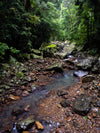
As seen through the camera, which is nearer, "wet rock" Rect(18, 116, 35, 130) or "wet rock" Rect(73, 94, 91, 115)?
"wet rock" Rect(18, 116, 35, 130)

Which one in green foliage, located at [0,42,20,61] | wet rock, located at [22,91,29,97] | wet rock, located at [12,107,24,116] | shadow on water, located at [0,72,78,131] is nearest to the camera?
shadow on water, located at [0,72,78,131]

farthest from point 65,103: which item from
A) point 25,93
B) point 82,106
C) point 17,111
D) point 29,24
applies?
point 29,24

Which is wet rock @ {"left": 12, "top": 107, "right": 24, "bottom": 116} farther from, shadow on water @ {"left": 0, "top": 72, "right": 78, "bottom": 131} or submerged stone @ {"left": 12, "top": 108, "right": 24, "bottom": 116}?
shadow on water @ {"left": 0, "top": 72, "right": 78, "bottom": 131}

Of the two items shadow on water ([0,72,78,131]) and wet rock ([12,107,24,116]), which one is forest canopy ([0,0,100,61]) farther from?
wet rock ([12,107,24,116])

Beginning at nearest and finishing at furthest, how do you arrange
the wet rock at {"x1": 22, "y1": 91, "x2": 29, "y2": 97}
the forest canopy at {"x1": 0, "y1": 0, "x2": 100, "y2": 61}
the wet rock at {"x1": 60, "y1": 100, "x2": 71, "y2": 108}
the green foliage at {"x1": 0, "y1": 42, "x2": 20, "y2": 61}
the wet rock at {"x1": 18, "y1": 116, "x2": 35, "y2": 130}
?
the wet rock at {"x1": 18, "y1": 116, "x2": 35, "y2": 130}, the wet rock at {"x1": 60, "y1": 100, "x2": 71, "y2": 108}, the wet rock at {"x1": 22, "y1": 91, "x2": 29, "y2": 97}, the green foliage at {"x1": 0, "y1": 42, "x2": 20, "y2": 61}, the forest canopy at {"x1": 0, "y1": 0, "x2": 100, "y2": 61}

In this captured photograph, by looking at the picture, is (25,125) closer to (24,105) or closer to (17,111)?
(17,111)

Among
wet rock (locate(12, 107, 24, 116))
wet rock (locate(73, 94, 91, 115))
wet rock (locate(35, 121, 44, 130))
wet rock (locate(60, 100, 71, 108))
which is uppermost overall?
wet rock (locate(73, 94, 91, 115))

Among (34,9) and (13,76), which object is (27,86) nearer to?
(13,76)

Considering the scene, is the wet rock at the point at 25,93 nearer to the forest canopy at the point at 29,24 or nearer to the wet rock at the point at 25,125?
the wet rock at the point at 25,125

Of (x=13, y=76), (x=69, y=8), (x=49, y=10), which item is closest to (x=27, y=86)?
(x=13, y=76)

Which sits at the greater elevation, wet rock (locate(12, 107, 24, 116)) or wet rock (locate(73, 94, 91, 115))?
wet rock (locate(73, 94, 91, 115))

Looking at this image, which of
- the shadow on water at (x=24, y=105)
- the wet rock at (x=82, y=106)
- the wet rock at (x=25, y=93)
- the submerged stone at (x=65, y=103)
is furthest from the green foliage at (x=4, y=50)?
the wet rock at (x=82, y=106)

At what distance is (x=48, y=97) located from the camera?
3.99m

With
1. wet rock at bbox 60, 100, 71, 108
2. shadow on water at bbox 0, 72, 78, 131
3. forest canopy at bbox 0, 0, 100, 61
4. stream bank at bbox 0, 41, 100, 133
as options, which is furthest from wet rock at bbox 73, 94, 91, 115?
forest canopy at bbox 0, 0, 100, 61
